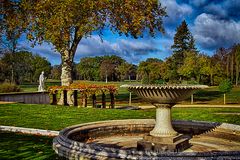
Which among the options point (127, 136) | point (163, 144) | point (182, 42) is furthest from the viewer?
point (182, 42)

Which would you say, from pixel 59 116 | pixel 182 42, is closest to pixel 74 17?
pixel 59 116

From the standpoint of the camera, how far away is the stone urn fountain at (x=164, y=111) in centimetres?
839

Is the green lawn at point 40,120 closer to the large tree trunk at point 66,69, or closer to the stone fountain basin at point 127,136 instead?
the stone fountain basin at point 127,136

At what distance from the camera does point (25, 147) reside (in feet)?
30.0

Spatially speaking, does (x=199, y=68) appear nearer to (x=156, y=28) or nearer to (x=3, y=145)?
(x=156, y=28)

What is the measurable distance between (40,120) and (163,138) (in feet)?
25.4

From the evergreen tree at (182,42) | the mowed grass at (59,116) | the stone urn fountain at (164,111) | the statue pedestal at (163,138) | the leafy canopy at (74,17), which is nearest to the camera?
the stone urn fountain at (164,111)

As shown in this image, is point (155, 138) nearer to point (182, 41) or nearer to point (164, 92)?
point (164, 92)

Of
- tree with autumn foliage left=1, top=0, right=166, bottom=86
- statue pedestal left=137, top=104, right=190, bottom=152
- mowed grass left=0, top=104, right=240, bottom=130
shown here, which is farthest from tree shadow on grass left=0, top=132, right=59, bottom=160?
tree with autumn foliage left=1, top=0, right=166, bottom=86

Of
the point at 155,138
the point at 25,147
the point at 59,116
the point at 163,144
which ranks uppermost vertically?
the point at 59,116

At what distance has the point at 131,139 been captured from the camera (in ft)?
33.9

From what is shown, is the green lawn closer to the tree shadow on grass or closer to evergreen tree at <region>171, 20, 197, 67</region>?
the tree shadow on grass

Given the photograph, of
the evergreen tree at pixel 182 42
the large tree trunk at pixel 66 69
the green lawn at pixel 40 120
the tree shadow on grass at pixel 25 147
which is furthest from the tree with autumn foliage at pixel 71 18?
the evergreen tree at pixel 182 42

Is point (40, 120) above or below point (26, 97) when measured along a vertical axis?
below
